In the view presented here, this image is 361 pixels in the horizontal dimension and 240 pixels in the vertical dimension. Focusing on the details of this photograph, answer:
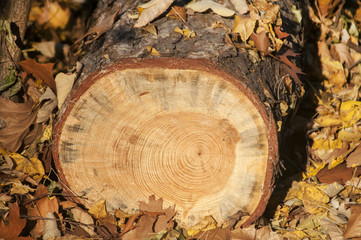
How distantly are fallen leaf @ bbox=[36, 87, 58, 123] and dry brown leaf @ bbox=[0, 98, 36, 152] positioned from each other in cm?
9

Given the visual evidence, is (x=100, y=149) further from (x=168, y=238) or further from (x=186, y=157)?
(x=168, y=238)

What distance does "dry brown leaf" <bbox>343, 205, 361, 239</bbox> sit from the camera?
2000mm

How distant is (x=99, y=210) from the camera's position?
200 cm

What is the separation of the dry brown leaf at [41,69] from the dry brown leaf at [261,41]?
1.21m

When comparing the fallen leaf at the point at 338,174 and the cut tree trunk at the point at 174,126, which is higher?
the cut tree trunk at the point at 174,126

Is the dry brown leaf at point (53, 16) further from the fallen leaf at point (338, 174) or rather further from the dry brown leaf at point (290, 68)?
the fallen leaf at point (338, 174)

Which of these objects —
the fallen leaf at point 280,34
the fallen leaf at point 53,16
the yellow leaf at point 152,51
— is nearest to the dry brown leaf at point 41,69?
the yellow leaf at point 152,51

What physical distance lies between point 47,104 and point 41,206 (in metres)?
0.59

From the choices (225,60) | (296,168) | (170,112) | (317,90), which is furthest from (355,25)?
(170,112)

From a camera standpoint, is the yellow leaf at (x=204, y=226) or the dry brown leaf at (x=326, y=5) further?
the dry brown leaf at (x=326, y=5)

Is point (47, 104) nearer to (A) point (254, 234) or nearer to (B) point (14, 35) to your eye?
(B) point (14, 35)

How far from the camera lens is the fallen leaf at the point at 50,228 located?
1.94 meters

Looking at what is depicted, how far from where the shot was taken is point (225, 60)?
5.93ft

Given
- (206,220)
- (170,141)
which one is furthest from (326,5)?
(206,220)
